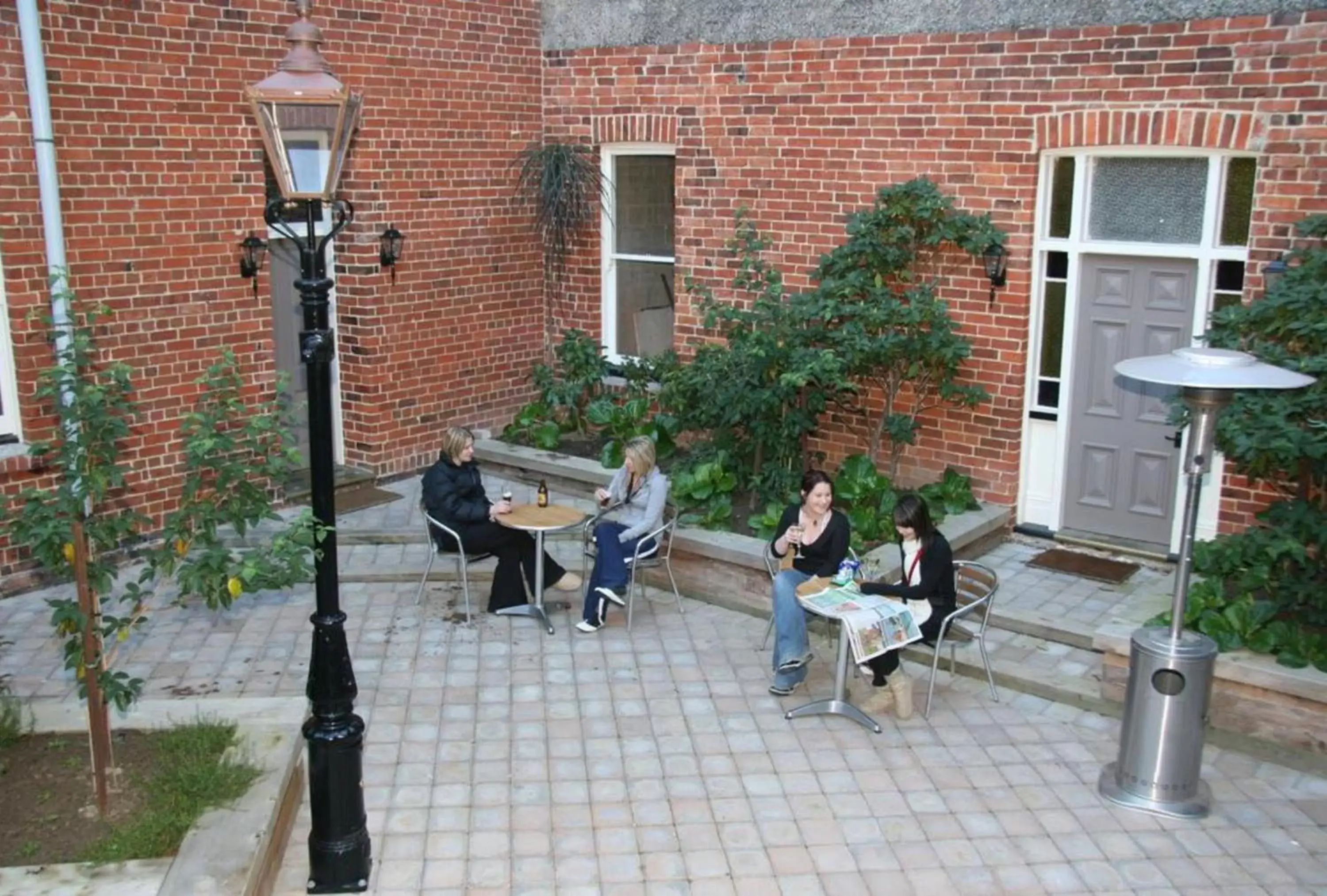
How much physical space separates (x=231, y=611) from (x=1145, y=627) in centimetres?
553

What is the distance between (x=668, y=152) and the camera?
11.0 metres

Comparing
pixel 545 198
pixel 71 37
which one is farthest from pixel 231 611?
pixel 545 198

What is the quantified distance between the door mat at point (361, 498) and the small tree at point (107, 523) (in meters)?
4.55

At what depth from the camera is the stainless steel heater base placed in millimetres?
5941

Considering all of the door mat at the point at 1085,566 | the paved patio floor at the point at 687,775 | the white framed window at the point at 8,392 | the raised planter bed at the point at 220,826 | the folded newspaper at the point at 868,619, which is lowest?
the paved patio floor at the point at 687,775

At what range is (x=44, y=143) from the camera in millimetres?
8039

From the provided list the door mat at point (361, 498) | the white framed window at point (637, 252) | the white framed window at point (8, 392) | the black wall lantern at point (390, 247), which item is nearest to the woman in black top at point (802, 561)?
the door mat at point (361, 498)

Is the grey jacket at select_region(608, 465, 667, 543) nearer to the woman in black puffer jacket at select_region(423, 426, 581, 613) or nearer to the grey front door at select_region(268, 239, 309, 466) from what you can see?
the woman in black puffer jacket at select_region(423, 426, 581, 613)

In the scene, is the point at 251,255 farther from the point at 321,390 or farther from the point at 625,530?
the point at 321,390

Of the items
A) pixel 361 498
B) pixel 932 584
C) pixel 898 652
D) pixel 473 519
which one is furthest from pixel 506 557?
pixel 932 584

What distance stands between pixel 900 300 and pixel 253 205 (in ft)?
15.9

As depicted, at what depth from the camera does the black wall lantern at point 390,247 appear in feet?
34.1

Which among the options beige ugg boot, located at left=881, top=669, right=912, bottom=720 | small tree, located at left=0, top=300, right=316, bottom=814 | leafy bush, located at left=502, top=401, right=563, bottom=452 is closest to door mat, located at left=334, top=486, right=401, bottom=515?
leafy bush, located at left=502, top=401, right=563, bottom=452

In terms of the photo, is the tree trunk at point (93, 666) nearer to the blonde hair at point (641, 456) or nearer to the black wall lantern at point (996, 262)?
the blonde hair at point (641, 456)
